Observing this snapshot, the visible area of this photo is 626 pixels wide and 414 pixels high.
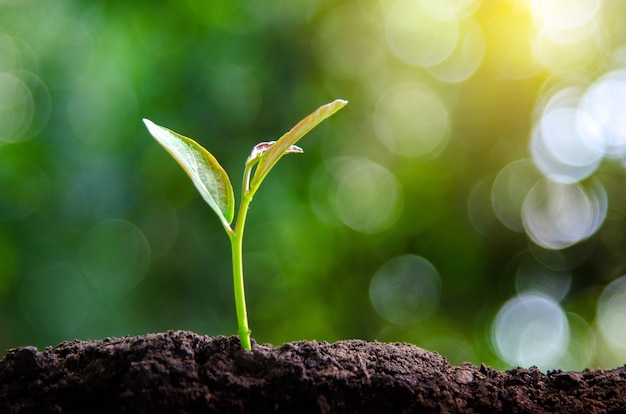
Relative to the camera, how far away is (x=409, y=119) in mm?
1955

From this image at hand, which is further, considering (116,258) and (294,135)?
(116,258)

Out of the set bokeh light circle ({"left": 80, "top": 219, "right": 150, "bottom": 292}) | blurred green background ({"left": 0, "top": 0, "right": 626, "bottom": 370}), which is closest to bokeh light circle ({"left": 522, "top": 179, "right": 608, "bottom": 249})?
blurred green background ({"left": 0, "top": 0, "right": 626, "bottom": 370})

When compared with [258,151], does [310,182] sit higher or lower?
higher

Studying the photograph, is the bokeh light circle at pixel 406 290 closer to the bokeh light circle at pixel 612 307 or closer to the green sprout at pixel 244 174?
the bokeh light circle at pixel 612 307

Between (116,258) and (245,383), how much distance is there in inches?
58.3

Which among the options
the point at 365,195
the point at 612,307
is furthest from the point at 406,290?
the point at 612,307

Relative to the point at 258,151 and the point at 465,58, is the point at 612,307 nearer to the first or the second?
the point at 465,58

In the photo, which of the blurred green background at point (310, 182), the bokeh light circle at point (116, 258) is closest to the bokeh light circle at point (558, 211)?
the blurred green background at point (310, 182)

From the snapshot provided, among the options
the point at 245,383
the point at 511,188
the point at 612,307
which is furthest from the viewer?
the point at 511,188

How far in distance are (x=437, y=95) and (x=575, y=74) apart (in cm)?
43

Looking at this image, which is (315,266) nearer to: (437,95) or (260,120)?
(260,120)

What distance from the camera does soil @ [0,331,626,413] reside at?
455 mm

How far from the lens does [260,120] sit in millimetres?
1870

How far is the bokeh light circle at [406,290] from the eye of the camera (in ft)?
6.34
